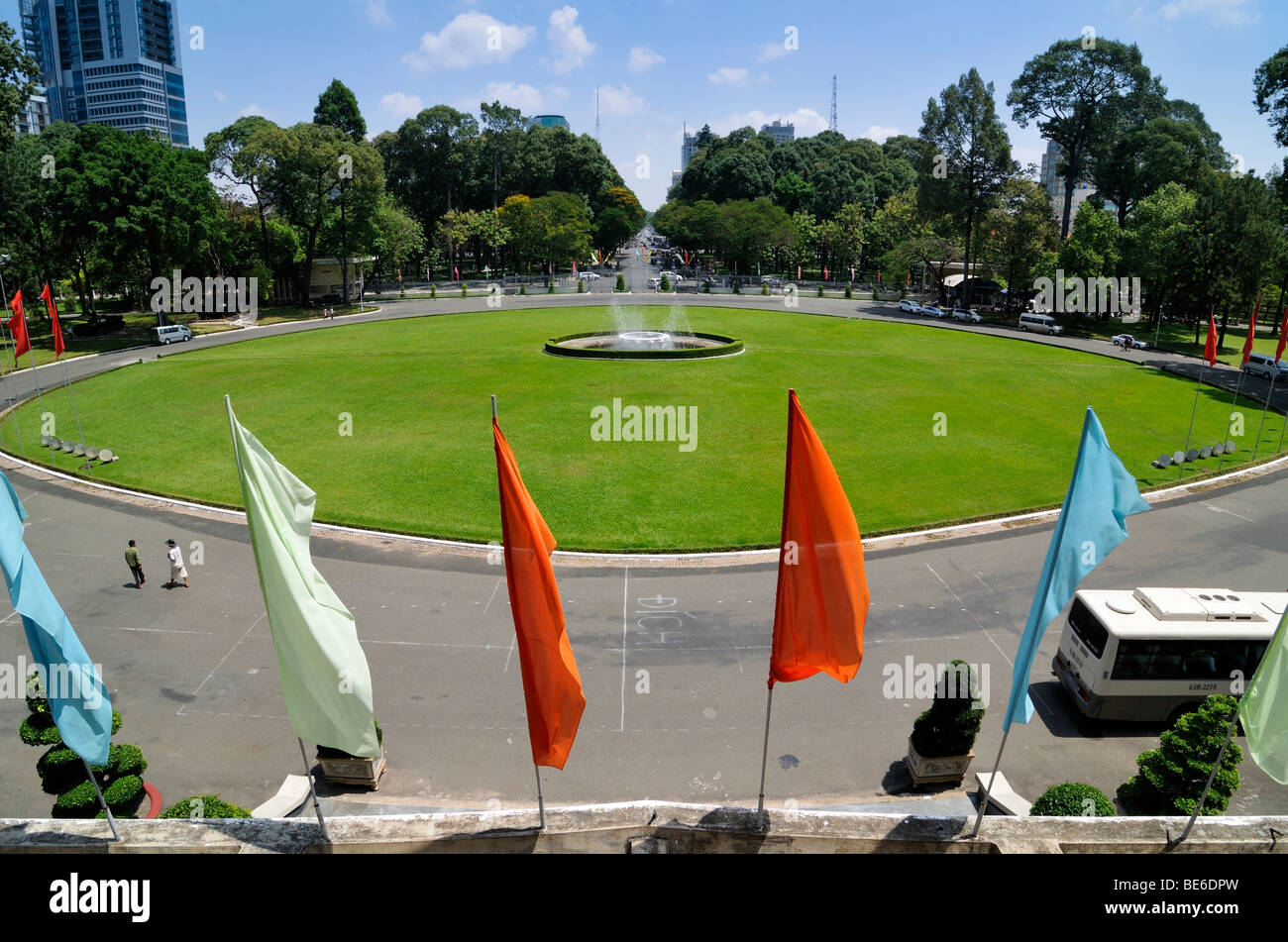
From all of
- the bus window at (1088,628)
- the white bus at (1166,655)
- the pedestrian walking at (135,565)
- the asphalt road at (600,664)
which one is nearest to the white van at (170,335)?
the asphalt road at (600,664)

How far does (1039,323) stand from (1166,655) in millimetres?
55509

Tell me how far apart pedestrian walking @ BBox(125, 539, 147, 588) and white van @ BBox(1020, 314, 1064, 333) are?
62546 millimetres

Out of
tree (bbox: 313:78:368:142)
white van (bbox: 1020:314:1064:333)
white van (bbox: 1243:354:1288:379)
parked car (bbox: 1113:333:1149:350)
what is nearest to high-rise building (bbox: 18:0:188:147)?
tree (bbox: 313:78:368:142)

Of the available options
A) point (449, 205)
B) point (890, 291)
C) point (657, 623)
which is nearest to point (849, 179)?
point (890, 291)

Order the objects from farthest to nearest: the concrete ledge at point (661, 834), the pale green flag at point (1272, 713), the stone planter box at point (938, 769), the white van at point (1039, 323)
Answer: the white van at point (1039, 323), the stone planter box at point (938, 769), the pale green flag at point (1272, 713), the concrete ledge at point (661, 834)

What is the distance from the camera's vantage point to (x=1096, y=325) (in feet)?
214

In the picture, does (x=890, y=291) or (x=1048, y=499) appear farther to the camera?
(x=890, y=291)

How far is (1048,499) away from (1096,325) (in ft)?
165

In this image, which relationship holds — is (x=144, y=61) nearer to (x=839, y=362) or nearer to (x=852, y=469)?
(x=839, y=362)

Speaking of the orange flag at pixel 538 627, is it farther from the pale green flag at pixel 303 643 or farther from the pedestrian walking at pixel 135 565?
the pedestrian walking at pixel 135 565

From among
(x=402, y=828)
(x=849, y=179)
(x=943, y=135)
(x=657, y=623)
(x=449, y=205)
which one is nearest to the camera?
(x=402, y=828)

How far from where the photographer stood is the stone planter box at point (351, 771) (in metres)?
12.0

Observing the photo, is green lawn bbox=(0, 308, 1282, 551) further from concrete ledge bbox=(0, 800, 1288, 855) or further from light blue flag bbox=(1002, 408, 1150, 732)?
concrete ledge bbox=(0, 800, 1288, 855)

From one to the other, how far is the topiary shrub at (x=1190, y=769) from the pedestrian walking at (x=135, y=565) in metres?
20.4
